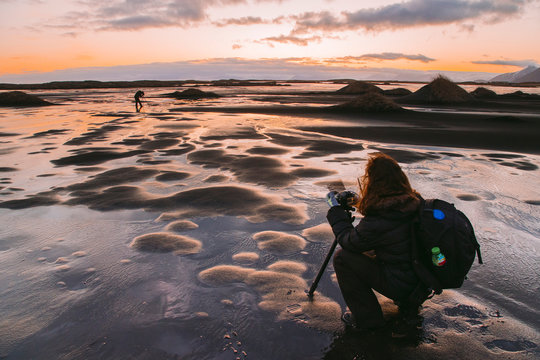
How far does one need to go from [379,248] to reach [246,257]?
1.96 m

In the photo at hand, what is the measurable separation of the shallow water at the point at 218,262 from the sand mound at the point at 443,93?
23.0 meters

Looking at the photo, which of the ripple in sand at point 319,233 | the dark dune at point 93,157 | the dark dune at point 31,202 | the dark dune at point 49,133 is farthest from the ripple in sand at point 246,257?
the dark dune at point 49,133

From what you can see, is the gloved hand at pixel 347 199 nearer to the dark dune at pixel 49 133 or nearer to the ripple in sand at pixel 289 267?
the ripple in sand at pixel 289 267

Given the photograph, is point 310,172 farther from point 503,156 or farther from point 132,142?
point 132,142

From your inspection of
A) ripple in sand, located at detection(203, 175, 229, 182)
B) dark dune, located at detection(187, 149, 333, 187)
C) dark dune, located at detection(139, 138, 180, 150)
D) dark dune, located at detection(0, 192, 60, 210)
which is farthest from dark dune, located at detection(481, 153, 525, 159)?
dark dune, located at detection(0, 192, 60, 210)

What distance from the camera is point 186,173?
8.07 metres

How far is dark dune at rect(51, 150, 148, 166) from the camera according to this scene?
9164 millimetres

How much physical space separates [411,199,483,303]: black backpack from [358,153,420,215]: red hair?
22 centimetres

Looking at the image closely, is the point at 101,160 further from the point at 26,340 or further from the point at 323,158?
the point at 26,340

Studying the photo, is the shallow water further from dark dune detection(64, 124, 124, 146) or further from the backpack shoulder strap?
dark dune detection(64, 124, 124, 146)

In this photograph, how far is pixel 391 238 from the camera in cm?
260

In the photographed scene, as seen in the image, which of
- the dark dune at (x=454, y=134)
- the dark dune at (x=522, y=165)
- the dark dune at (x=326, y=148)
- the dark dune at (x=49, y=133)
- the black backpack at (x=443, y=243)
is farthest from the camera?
the dark dune at (x=49, y=133)

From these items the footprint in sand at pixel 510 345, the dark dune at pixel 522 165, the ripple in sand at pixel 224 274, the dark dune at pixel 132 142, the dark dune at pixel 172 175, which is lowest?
the footprint in sand at pixel 510 345

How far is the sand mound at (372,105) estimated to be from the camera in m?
22.6
